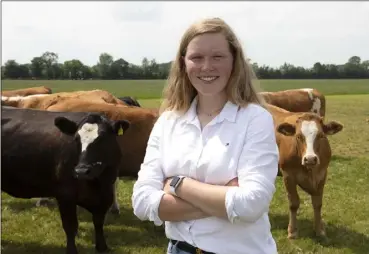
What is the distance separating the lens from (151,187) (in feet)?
6.96

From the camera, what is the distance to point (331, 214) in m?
7.28

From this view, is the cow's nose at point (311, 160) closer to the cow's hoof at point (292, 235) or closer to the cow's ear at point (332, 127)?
the cow's ear at point (332, 127)

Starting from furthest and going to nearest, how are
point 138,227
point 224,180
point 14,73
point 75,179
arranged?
point 14,73 < point 138,227 < point 75,179 < point 224,180

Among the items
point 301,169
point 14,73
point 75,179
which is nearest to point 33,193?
point 75,179

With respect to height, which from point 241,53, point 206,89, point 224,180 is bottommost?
point 224,180

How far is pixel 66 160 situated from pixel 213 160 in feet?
12.5

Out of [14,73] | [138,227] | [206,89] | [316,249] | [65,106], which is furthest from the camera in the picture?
[14,73]

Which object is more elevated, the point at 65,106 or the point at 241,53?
the point at 241,53

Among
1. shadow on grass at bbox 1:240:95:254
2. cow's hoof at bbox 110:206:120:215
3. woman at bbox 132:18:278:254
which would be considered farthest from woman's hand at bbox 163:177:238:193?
cow's hoof at bbox 110:206:120:215

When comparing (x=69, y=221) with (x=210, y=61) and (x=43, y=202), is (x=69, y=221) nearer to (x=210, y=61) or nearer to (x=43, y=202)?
(x=43, y=202)

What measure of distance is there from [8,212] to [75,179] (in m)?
2.54

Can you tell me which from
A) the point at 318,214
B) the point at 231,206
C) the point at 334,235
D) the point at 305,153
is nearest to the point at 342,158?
the point at 334,235

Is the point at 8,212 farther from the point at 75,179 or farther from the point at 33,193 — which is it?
the point at 75,179

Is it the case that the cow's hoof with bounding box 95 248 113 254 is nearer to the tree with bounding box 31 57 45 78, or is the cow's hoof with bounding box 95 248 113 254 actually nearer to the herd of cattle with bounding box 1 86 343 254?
the herd of cattle with bounding box 1 86 343 254
